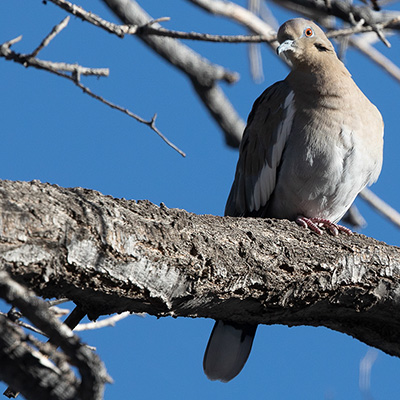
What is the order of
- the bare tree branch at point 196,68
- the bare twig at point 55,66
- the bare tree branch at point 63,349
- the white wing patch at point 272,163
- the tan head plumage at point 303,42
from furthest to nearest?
1. the bare tree branch at point 196,68
2. the tan head plumage at point 303,42
3. the white wing patch at point 272,163
4. the bare twig at point 55,66
5. the bare tree branch at point 63,349

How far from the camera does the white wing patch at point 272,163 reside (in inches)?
143

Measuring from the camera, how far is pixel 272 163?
3.70 meters

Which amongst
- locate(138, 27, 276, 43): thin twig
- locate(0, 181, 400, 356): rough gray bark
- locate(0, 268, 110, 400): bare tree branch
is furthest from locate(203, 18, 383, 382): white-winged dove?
locate(0, 268, 110, 400): bare tree branch

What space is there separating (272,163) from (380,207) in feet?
4.34

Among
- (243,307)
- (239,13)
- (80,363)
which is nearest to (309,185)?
(243,307)

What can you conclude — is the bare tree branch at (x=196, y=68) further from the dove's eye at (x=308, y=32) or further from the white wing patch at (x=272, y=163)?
the white wing patch at (x=272, y=163)

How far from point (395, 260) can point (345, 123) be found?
0.98 metres

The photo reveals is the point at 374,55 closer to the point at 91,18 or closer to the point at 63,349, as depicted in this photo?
the point at 91,18

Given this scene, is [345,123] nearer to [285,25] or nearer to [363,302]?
[285,25]

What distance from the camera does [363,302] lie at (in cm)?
266

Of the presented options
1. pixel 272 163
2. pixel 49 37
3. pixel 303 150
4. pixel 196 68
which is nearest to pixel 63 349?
pixel 49 37

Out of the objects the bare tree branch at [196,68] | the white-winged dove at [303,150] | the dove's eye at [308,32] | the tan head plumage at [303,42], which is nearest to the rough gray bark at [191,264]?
the white-winged dove at [303,150]

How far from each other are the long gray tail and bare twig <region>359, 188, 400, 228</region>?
1684 millimetres

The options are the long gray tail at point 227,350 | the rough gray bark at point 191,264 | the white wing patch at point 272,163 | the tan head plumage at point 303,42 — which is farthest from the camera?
the tan head plumage at point 303,42
